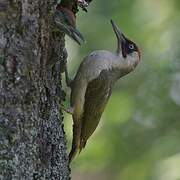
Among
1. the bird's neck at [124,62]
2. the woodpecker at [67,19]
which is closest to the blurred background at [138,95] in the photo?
the bird's neck at [124,62]

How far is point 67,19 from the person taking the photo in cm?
394

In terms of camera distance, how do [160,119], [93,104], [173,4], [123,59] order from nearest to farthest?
[93,104], [123,59], [173,4], [160,119]

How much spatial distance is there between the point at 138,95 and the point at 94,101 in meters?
1.42

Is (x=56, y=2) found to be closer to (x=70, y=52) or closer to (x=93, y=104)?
(x=93, y=104)

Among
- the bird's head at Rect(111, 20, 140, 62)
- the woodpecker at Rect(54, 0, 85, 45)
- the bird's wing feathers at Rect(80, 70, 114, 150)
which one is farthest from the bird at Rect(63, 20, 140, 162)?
the woodpecker at Rect(54, 0, 85, 45)

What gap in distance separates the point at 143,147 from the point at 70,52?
3.49ft

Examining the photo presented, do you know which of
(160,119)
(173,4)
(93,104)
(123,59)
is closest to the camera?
(93,104)

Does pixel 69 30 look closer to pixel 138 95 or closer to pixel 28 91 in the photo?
pixel 28 91

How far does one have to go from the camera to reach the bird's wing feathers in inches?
194

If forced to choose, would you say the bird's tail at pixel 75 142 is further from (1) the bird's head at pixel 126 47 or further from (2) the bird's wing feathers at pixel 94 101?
(1) the bird's head at pixel 126 47

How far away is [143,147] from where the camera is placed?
21.1ft

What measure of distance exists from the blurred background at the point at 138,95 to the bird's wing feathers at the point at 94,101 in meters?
0.76

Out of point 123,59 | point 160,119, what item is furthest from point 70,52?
point 160,119

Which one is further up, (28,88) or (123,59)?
(123,59)
